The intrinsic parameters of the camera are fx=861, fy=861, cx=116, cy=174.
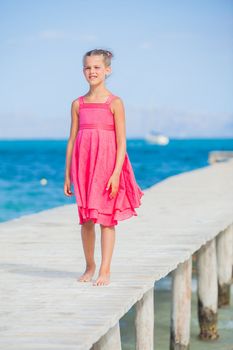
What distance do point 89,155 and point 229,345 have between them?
3.57m

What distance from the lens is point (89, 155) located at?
543 cm

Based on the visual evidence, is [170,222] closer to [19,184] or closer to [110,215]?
[110,215]

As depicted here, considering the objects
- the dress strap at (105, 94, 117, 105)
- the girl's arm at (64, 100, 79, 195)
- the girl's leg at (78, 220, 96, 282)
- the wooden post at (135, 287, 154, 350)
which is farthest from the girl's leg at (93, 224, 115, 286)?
the dress strap at (105, 94, 117, 105)

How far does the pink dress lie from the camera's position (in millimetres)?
5379

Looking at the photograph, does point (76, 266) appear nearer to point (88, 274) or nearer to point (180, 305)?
point (88, 274)

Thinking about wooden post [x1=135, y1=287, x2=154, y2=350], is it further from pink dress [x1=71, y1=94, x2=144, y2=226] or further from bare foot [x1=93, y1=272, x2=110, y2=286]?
pink dress [x1=71, y1=94, x2=144, y2=226]

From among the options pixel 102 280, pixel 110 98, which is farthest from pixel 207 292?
pixel 110 98

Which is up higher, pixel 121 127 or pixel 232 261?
pixel 121 127

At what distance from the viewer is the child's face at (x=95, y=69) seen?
213 inches

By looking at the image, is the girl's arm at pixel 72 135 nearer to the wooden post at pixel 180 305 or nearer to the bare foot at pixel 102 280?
the bare foot at pixel 102 280

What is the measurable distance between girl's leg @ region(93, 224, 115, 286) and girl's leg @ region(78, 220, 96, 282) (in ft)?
0.39

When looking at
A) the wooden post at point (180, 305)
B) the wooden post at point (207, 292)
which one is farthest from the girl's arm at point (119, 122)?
the wooden post at point (207, 292)

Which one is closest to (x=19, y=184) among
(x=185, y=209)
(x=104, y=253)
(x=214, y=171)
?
(x=214, y=171)

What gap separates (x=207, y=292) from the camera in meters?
8.59
